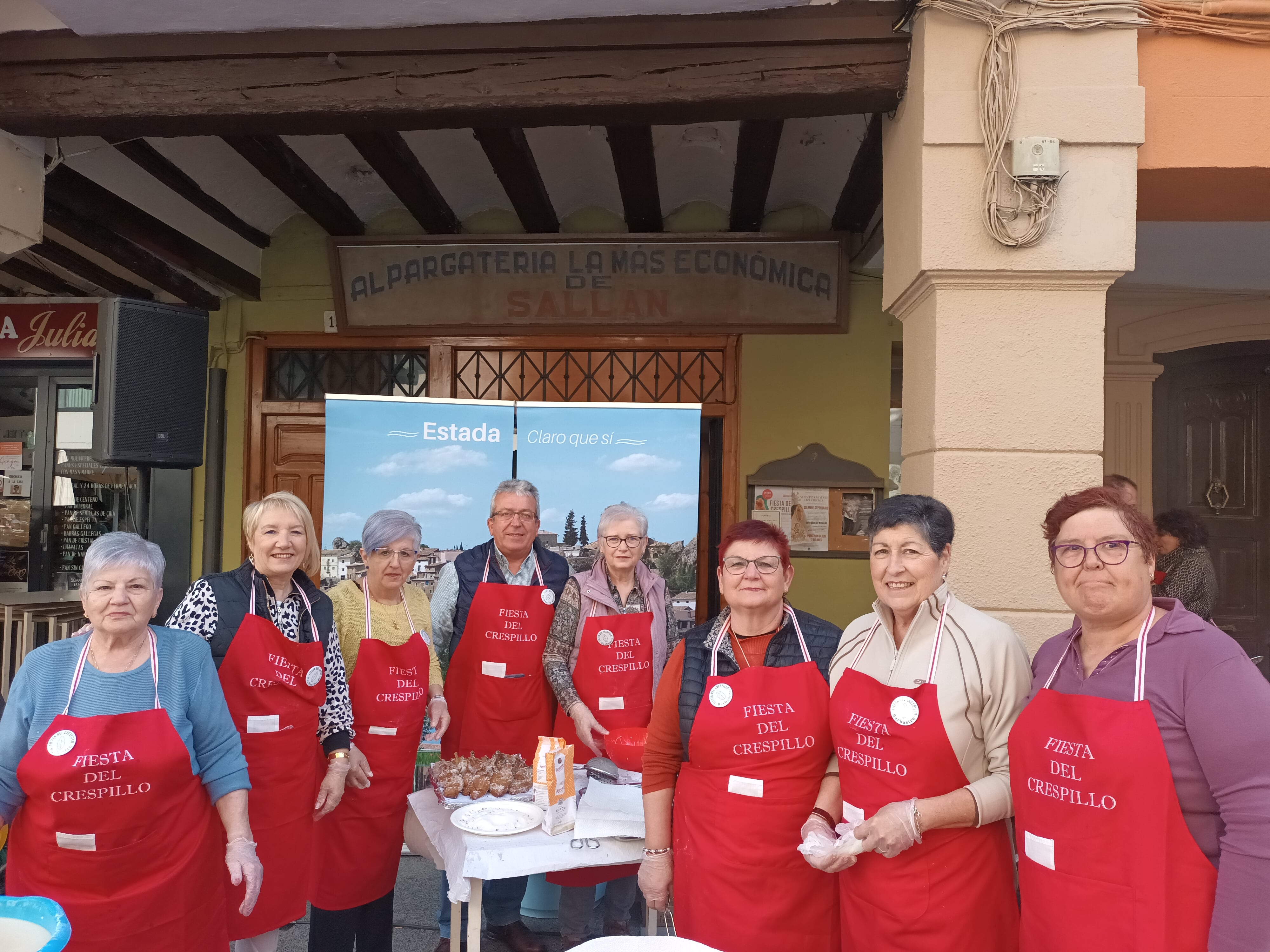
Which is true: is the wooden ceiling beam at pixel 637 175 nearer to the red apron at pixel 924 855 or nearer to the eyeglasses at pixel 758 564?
the eyeglasses at pixel 758 564

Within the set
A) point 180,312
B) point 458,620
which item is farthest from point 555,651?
point 180,312

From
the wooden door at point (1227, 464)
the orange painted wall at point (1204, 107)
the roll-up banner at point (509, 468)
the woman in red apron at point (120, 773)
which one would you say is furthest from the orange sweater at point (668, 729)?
the wooden door at point (1227, 464)

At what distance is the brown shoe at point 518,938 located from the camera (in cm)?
305

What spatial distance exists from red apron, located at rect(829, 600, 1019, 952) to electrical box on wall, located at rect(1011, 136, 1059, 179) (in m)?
1.50

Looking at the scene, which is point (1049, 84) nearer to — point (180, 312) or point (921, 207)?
point (921, 207)

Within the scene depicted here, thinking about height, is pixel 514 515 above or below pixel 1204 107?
below

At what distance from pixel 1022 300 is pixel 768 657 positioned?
146cm

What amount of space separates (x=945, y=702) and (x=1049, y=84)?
2024mm

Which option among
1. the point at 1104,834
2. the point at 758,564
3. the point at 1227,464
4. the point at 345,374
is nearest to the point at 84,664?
the point at 758,564

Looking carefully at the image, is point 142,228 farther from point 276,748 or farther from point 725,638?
point 725,638

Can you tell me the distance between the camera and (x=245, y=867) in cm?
210

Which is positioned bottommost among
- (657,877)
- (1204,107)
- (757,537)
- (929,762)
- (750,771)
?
(657,877)

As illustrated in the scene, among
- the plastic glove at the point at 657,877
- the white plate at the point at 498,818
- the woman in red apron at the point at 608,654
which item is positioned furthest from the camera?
the woman in red apron at the point at 608,654

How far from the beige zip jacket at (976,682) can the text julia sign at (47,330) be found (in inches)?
230
